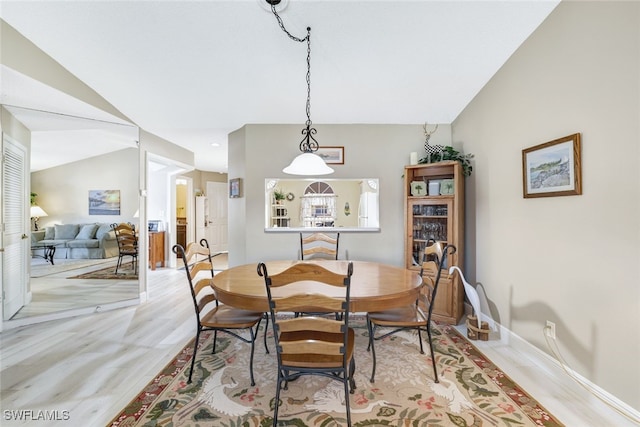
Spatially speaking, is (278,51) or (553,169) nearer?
(553,169)

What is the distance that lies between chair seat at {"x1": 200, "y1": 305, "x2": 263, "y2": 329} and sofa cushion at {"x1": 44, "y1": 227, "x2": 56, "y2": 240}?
104 inches

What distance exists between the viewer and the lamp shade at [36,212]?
9.68ft

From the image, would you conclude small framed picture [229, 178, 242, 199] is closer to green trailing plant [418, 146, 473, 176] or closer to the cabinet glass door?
the cabinet glass door

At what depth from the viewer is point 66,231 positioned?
327cm

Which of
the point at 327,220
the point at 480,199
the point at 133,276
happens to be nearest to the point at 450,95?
the point at 480,199

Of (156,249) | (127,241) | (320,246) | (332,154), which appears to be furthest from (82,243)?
(332,154)

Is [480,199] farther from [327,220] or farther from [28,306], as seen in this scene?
[28,306]

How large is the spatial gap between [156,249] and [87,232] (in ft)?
7.31

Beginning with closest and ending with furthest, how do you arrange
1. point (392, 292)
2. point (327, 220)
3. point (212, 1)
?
point (392, 292)
point (212, 1)
point (327, 220)

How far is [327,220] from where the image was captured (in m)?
4.23

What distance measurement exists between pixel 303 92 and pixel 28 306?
389 cm

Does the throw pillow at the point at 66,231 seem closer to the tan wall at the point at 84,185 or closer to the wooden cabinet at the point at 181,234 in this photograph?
the tan wall at the point at 84,185

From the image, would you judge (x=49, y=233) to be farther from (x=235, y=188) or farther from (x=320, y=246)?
(x=320, y=246)

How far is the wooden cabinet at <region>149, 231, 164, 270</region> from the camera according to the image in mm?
5348
